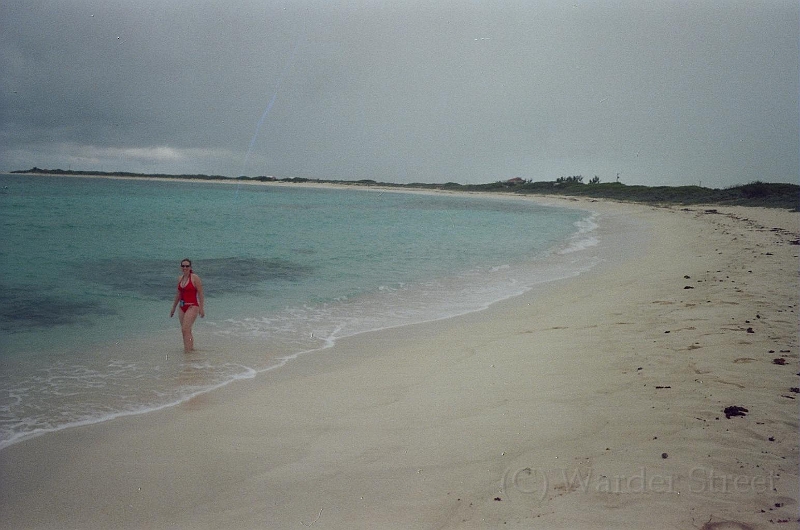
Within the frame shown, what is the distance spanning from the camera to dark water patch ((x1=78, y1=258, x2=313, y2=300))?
11.4m

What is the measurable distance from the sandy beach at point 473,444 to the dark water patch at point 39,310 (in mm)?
4575

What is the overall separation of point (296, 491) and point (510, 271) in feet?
39.2

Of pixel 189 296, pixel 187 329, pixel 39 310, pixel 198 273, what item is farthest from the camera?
pixel 198 273

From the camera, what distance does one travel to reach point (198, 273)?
45.6ft

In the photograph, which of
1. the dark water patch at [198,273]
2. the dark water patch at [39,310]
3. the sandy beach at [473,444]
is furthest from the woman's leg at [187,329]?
the dark water patch at [198,273]

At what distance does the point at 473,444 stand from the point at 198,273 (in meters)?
11.8

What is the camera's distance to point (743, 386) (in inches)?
169

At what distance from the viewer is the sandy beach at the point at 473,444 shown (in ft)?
9.70

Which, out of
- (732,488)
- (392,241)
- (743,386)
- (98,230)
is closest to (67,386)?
(732,488)

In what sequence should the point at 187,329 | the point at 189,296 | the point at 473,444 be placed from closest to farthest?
the point at 473,444 < the point at 187,329 < the point at 189,296

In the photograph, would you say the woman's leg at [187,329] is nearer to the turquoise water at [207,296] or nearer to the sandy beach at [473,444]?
the turquoise water at [207,296]

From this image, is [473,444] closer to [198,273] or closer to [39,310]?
[39,310]

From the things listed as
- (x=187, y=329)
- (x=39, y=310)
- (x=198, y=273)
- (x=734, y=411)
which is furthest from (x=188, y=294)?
(x=198, y=273)

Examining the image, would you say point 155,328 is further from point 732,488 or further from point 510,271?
point 510,271
